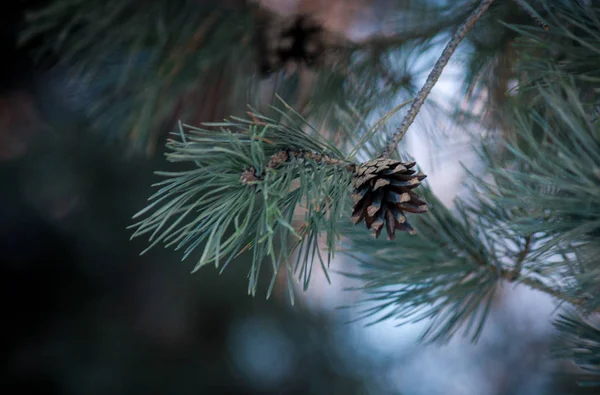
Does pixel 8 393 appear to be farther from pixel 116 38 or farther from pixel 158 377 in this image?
pixel 116 38

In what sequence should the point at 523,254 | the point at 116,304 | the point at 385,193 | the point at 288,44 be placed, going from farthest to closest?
the point at 116,304 → the point at 288,44 → the point at 523,254 → the point at 385,193

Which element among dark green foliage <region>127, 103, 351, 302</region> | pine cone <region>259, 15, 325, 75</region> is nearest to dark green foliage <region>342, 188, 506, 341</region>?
dark green foliage <region>127, 103, 351, 302</region>

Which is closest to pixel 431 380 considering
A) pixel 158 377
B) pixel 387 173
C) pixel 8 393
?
pixel 158 377

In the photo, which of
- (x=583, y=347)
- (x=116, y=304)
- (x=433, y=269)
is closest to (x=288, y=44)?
(x=433, y=269)

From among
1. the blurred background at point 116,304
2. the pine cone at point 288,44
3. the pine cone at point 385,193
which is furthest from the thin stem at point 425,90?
the blurred background at point 116,304

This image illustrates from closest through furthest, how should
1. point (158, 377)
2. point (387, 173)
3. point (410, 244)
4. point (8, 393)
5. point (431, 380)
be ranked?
1. point (387, 173)
2. point (410, 244)
3. point (8, 393)
4. point (158, 377)
5. point (431, 380)

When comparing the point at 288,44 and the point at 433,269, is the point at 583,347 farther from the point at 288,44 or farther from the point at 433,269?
the point at 288,44
